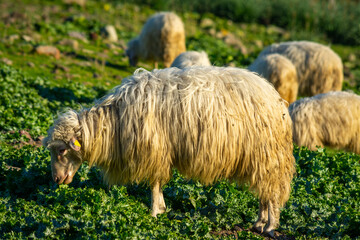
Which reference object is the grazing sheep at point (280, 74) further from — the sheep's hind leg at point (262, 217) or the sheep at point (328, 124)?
the sheep's hind leg at point (262, 217)

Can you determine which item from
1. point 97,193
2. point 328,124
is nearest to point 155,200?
point 97,193

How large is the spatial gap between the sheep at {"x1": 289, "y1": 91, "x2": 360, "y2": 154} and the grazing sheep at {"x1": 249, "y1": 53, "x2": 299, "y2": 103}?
1.82 m

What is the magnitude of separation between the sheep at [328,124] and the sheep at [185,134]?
11.6 feet

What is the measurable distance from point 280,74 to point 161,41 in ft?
15.4

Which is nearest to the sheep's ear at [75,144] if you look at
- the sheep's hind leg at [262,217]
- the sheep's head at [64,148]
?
the sheep's head at [64,148]

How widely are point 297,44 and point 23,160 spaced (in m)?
9.16

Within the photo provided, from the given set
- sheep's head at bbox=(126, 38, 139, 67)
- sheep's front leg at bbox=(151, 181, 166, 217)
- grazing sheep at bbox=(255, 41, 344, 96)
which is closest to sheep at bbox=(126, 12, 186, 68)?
sheep's head at bbox=(126, 38, 139, 67)

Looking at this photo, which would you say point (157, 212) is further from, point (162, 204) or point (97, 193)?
point (97, 193)

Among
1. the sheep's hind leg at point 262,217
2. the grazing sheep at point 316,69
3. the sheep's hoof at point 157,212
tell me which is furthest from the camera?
the grazing sheep at point 316,69

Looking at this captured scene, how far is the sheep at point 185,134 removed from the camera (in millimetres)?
5883

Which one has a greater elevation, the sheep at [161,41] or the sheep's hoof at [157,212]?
the sheep at [161,41]

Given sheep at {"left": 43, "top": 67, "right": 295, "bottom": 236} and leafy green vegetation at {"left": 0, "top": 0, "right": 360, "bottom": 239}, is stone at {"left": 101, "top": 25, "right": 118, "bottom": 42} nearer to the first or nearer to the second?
leafy green vegetation at {"left": 0, "top": 0, "right": 360, "bottom": 239}

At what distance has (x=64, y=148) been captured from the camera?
601 centimetres

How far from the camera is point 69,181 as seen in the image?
6.19 m
